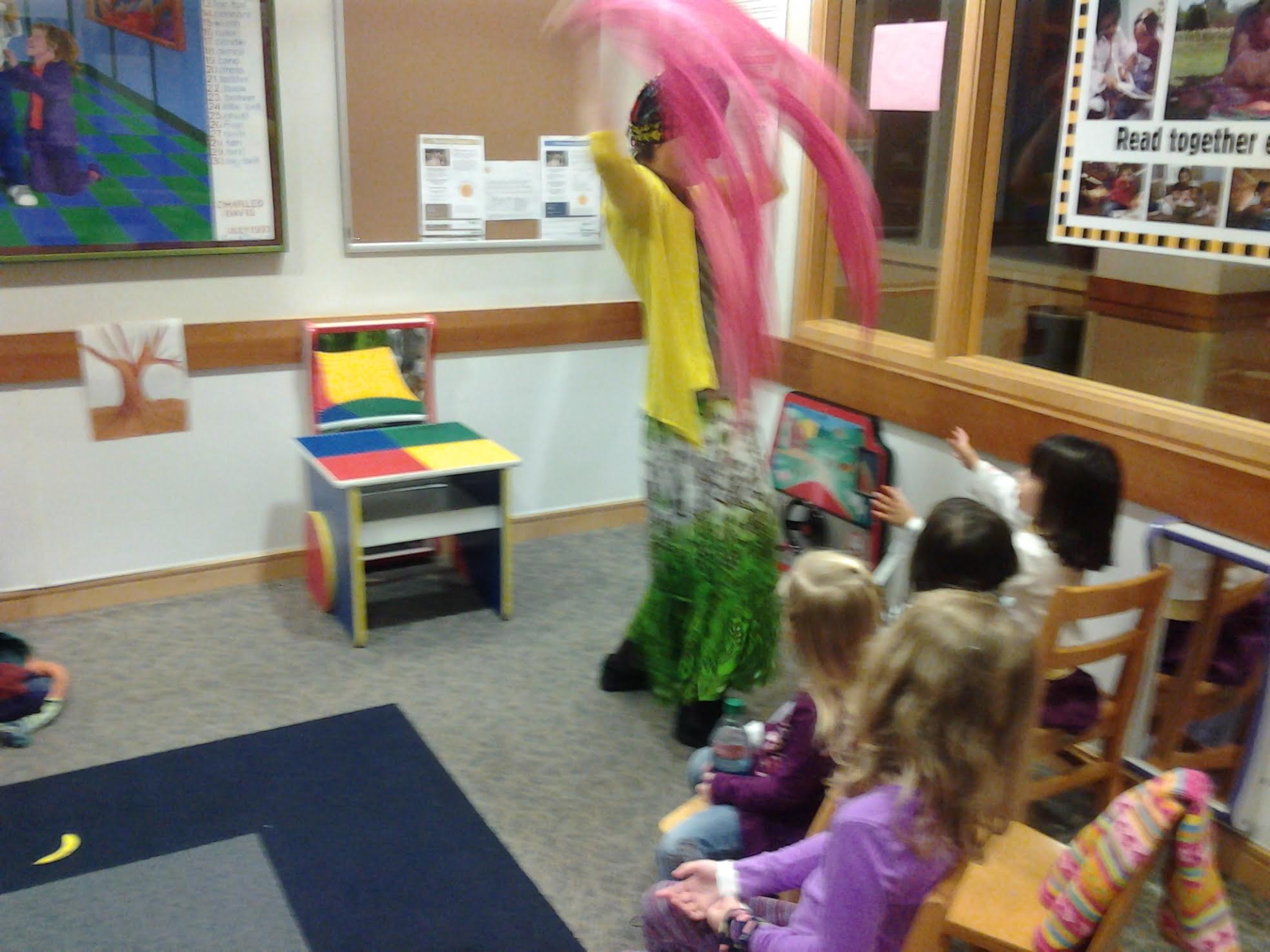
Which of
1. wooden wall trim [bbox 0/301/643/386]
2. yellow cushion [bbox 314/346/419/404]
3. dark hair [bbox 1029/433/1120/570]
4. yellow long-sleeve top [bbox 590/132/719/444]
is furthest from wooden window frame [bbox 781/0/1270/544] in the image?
yellow cushion [bbox 314/346/419/404]

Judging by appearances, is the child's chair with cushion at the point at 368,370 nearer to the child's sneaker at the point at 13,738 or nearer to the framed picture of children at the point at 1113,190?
the child's sneaker at the point at 13,738

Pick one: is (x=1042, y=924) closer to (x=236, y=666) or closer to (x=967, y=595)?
(x=967, y=595)

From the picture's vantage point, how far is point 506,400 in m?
3.97

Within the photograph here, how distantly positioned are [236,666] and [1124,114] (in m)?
2.63

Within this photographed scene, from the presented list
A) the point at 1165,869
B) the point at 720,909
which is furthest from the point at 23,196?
the point at 1165,869

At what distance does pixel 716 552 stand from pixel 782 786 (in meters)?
0.88

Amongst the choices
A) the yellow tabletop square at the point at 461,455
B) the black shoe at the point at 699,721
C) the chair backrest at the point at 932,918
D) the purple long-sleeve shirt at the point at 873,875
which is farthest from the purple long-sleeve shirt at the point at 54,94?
the chair backrest at the point at 932,918

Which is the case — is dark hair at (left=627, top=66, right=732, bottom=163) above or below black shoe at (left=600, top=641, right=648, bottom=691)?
above

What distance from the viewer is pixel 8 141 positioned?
301cm

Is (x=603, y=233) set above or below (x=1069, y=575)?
above

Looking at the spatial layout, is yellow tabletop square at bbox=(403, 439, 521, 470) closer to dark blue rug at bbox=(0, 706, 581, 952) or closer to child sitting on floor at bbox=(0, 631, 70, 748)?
dark blue rug at bbox=(0, 706, 581, 952)

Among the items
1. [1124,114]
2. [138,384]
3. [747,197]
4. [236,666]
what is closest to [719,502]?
[747,197]

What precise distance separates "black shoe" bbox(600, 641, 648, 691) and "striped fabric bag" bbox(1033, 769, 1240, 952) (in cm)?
166

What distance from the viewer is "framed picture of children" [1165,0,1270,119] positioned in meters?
2.19
